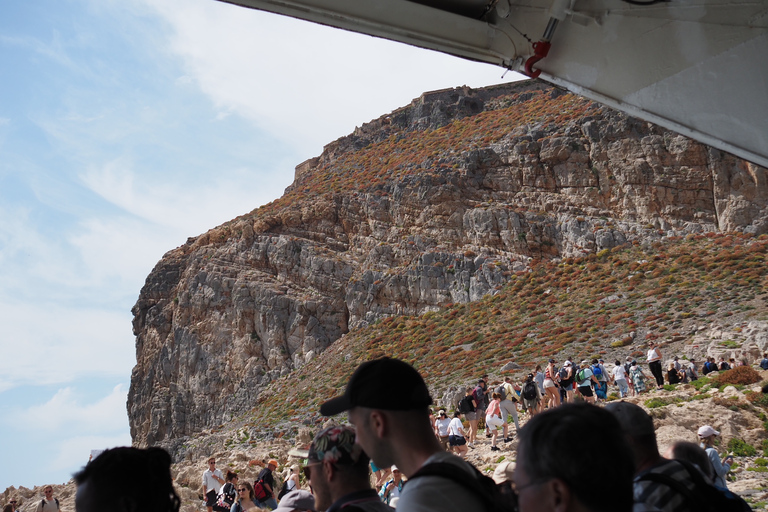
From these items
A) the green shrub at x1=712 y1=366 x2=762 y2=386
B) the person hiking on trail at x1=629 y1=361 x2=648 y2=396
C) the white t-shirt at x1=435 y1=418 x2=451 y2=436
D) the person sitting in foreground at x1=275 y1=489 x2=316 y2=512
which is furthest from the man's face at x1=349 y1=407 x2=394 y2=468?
the person hiking on trail at x1=629 y1=361 x2=648 y2=396

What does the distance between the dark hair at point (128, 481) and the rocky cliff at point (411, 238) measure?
40.4 meters

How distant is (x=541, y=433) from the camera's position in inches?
67.3

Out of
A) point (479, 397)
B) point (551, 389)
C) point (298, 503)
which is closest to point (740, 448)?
point (551, 389)

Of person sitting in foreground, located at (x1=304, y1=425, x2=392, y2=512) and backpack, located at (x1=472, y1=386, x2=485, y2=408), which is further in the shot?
backpack, located at (x1=472, y1=386, x2=485, y2=408)

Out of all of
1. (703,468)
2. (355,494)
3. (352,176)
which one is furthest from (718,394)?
(352,176)

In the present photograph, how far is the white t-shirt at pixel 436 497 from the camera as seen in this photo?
5.97 feet

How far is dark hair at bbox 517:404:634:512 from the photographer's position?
162cm

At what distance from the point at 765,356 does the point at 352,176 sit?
153ft

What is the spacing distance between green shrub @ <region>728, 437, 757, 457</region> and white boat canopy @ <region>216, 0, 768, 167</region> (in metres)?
10.4

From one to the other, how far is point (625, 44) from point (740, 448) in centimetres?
1097

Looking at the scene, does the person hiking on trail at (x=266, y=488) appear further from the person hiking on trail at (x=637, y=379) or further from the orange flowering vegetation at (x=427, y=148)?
the orange flowering vegetation at (x=427, y=148)

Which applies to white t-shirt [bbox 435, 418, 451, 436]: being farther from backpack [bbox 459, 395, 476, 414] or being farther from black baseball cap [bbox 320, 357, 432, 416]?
black baseball cap [bbox 320, 357, 432, 416]

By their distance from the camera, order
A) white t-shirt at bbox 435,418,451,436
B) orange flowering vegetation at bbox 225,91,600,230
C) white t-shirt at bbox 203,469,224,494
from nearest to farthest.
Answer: white t-shirt at bbox 203,469,224,494 < white t-shirt at bbox 435,418,451,436 < orange flowering vegetation at bbox 225,91,600,230

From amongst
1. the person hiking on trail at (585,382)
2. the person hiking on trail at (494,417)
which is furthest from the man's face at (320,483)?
the person hiking on trail at (585,382)
